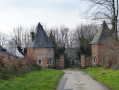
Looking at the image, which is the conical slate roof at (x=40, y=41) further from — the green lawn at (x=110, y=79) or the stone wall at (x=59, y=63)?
the green lawn at (x=110, y=79)

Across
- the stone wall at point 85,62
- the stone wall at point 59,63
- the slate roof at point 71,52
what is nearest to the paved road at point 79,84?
the stone wall at point 85,62

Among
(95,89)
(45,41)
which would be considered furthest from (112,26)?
(45,41)

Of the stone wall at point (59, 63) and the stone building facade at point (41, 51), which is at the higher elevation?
the stone building facade at point (41, 51)

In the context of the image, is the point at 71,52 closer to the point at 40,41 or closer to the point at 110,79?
the point at 40,41

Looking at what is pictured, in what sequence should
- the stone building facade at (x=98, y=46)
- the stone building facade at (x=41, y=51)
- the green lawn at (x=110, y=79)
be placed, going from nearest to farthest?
the green lawn at (x=110, y=79) → the stone building facade at (x=98, y=46) → the stone building facade at (x=41, y=51)

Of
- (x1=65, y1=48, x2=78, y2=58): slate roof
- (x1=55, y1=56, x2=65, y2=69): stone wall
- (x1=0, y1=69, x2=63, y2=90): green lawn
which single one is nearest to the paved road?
(x1=0, y1=69, x2=63, y2=90): green lawn

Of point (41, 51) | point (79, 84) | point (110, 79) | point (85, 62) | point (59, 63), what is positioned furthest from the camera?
point (59, 63)

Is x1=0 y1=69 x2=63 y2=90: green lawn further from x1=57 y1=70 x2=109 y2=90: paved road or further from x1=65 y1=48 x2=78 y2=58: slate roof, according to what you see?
x1=65 y1=48 x2=78 y2=58: slate roof

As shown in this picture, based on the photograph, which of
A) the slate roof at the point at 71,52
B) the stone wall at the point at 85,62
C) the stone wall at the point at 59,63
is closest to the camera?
the stone wall at the point at 85,62

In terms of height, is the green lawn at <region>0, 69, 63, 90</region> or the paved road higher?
the green lawn at <region>0, 69, 63, 90</region>

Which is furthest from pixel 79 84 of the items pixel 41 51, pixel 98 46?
pixel 41 51

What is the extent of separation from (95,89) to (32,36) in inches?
1493

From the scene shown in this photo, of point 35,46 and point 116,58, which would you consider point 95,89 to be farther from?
point 35,46

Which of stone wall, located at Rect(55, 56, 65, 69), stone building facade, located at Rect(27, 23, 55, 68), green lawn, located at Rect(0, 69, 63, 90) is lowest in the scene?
stone wall, located at Rect(55, 56, 65, 69)
